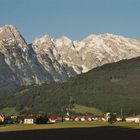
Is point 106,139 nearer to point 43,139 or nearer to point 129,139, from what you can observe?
point 129,139

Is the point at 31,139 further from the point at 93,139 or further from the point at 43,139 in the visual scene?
the point at 93,139

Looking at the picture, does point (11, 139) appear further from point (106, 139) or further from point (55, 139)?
point (106, 139)

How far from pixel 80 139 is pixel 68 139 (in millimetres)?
2469

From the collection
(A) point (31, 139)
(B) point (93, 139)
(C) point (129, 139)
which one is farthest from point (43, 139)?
(C) point (129, 139)

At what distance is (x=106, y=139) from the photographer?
106000mm

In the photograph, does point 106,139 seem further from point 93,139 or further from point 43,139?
point 43,139

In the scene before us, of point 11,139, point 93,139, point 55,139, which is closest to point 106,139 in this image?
point 93,139

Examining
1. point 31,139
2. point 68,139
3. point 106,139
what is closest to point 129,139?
point 106,139

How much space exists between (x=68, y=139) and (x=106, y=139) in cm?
799

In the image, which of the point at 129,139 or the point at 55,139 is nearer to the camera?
the point at 129,139

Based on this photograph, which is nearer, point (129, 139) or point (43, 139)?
point (129, 139)

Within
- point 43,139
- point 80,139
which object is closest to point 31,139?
point 43,139

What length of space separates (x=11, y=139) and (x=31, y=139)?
4776 mm

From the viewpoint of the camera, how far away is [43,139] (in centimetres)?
11150
